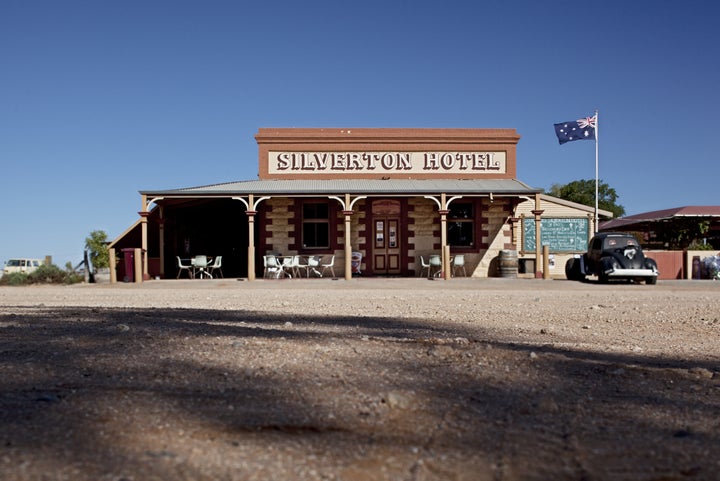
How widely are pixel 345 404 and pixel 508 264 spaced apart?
18760 millimetres

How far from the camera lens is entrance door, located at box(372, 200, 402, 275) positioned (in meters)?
22.5

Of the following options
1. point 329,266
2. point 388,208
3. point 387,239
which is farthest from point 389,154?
point 329,266

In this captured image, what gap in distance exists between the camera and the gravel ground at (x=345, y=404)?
2.62 metres

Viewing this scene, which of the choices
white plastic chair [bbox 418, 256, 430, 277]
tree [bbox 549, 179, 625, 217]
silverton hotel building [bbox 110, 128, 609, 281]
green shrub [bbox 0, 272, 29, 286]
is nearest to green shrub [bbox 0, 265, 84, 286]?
green shrub [bbox 0, 272, 29, 286]

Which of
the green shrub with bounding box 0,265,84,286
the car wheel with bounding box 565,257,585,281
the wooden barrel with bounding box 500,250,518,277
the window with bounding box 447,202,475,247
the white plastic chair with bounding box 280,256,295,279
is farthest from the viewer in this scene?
the window with bounding box 447,202,475,247

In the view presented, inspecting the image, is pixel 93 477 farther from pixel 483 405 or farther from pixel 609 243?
pixel 609 243

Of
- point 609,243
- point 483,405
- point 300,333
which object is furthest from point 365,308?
point 609,243

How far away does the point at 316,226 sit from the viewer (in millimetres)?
22578

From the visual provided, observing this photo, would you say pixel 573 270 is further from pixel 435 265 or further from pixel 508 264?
pixel 435 265

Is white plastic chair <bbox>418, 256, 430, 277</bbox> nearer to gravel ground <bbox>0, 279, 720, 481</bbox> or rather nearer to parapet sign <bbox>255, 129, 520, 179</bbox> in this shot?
parapet sign <bbox>255, 129, 520, 179</bbox>

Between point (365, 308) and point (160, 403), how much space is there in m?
7.25

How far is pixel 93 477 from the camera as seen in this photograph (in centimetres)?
239

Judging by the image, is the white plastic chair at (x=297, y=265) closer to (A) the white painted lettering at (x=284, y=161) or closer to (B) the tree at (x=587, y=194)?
(A) the white painted lettering at (x=284, y=161)

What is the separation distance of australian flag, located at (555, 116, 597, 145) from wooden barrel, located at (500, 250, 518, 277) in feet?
31.6
